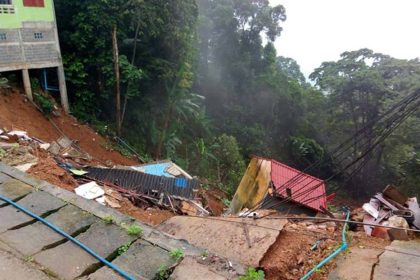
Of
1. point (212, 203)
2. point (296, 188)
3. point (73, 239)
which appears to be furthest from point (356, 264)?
point (212, 203)

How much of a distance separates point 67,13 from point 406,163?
49.4 feet

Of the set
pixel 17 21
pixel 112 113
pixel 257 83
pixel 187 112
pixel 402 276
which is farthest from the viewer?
pixel 257 83

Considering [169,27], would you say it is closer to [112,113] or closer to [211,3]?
[112,113]

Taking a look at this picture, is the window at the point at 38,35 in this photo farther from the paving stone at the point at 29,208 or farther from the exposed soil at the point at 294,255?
the exposed soil at the point at 294,255

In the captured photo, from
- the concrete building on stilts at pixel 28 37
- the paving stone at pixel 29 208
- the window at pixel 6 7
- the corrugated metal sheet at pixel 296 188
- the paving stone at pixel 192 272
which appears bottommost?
the corrugated metal sheet at pixel 296 188

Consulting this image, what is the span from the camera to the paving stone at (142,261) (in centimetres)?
303

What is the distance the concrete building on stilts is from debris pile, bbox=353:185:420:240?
10.3 meters

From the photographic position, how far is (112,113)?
14.8 m

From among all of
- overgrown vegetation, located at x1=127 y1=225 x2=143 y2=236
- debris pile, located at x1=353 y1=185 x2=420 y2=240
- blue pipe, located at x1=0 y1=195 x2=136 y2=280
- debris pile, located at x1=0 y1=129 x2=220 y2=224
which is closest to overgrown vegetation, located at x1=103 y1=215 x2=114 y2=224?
overgrown vegetation, located at x1=127 y1=225 x2=143 y2=236

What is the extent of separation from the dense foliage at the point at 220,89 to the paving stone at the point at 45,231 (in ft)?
17.7

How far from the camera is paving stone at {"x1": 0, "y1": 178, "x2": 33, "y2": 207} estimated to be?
428cm

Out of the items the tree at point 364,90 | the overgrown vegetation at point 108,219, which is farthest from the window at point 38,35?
the tree at point 364,90

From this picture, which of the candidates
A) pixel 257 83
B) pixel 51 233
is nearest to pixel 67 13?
pixel 51 233

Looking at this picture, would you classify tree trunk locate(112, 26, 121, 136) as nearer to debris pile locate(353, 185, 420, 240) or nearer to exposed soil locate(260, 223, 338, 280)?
debris pile locate(353, 185, 420, 240)
